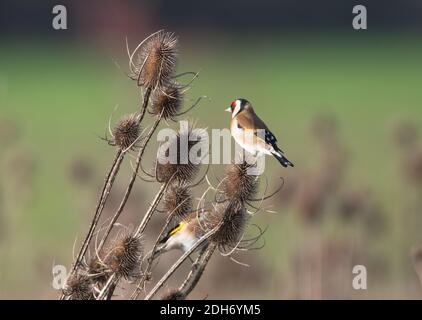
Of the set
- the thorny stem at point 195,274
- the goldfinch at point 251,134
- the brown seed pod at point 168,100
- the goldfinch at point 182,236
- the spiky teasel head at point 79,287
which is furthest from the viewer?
the goldfinch at point 251,134

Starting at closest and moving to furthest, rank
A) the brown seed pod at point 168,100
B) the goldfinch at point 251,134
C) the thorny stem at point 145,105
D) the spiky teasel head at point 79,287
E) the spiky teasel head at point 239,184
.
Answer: the spiky teasel head at point 79,287 < the spiky teasel head at point 239,184 < the thorny stem at point 145,105 < the brown seed pod at point 168,100 < the goldfinch at point 251,134

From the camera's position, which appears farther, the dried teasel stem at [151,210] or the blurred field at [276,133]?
the blurred field at [276,133]

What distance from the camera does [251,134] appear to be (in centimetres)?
600

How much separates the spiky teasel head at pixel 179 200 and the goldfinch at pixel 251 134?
113 centimetres

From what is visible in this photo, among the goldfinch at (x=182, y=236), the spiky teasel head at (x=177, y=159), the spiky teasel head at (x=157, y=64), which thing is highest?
the spiky teasel head at (x=157, y=64)

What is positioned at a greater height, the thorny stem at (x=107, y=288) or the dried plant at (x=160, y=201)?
the dried plant at (x=160, y=201)

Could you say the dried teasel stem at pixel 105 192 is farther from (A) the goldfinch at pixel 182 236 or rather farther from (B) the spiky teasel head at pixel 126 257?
(A) the goldfinch at pixel 182 236

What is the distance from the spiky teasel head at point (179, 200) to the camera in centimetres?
459

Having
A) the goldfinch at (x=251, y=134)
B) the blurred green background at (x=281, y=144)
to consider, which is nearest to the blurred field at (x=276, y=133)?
the blurred green background at (x=281, y=144)

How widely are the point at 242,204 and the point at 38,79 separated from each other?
23160mm

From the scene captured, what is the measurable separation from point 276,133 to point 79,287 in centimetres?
1420

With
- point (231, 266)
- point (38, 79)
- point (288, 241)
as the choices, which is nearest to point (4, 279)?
point (231, 266)

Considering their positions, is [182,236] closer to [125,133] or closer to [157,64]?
[125,133]

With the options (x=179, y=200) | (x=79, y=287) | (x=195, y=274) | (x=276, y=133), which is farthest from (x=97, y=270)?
(x=276, y=133)
